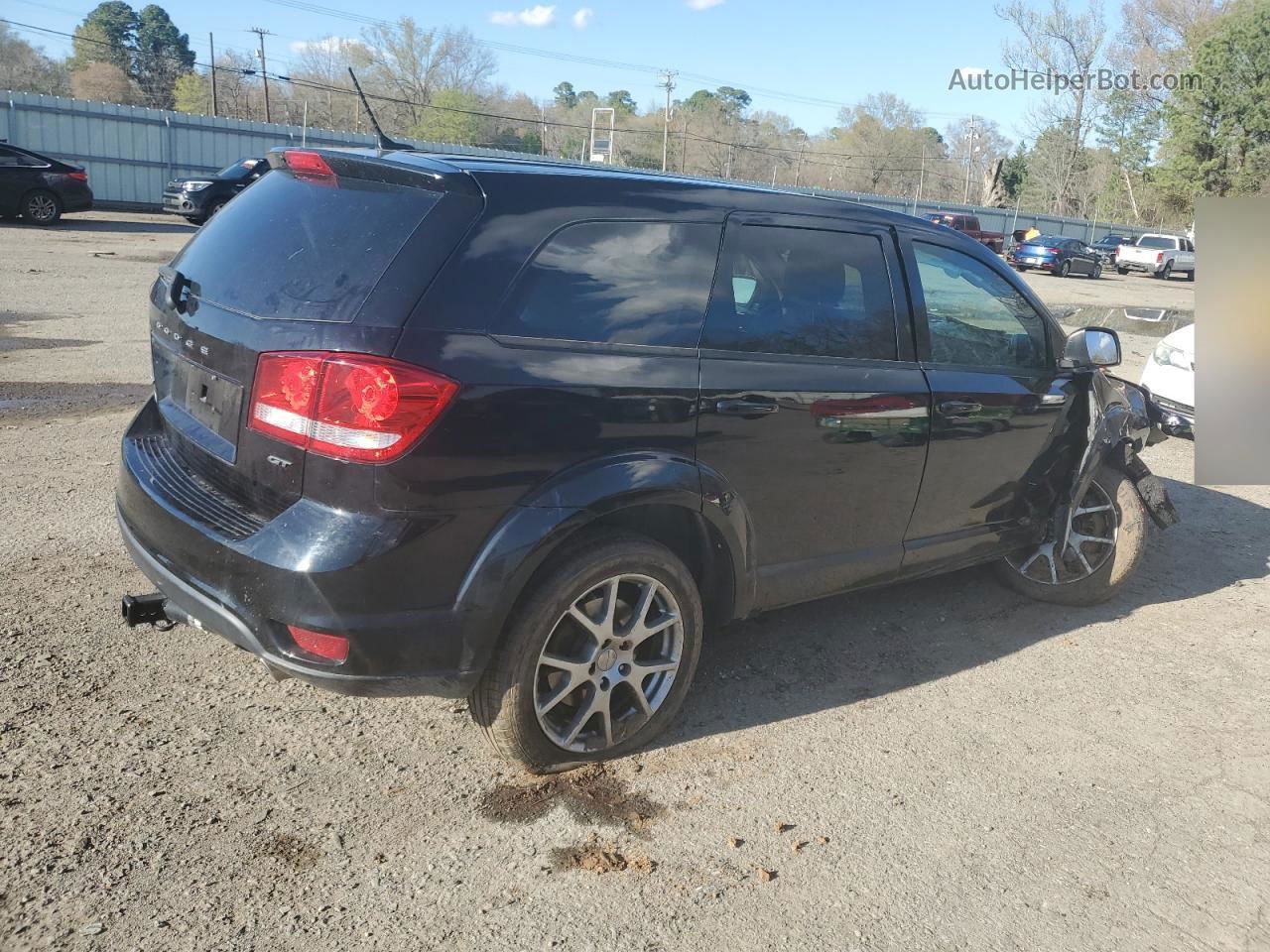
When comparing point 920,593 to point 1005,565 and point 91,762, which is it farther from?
point 91,762

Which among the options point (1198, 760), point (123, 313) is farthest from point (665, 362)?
point (123, 313)

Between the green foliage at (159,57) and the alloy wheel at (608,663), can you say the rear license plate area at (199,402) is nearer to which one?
the alloy wheel at (608,663)

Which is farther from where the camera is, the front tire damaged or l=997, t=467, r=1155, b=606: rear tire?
l=997, t=467, r=1155, b=606: rear tire

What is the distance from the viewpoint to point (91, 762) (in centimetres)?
311

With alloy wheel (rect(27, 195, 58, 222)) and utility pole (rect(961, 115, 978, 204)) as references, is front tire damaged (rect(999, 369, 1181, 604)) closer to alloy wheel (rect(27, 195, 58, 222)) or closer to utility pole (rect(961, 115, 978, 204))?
alloy wheel (rect(27, 195, 58, 222))

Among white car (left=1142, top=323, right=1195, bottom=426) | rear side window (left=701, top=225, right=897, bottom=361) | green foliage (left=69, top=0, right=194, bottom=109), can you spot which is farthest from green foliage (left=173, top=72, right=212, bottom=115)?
rear side window (left=701, top=225, right=897, bottom=361)

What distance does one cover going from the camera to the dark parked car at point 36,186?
1977cm

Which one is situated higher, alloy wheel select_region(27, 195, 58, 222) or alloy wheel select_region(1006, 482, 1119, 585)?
alloy wheel select_region(27, 195, 58, 222)

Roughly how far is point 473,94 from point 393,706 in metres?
72.2

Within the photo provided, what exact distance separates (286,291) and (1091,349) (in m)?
3.48

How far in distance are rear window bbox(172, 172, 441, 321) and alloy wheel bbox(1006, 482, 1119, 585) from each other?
11.5 feet

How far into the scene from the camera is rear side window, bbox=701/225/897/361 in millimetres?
3502

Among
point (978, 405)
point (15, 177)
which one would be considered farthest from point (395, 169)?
point (15, 177)

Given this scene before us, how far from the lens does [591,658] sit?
3242 mm
